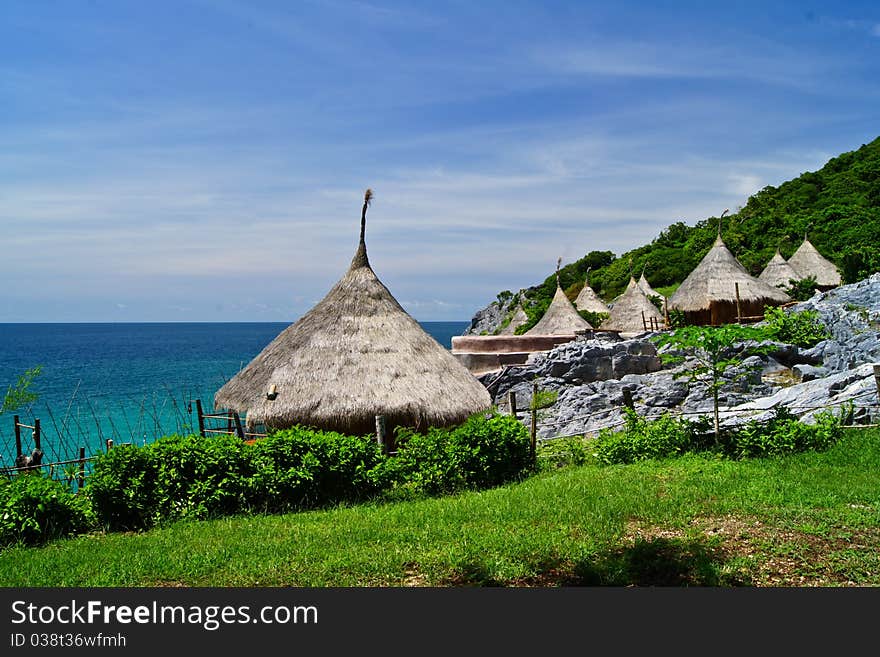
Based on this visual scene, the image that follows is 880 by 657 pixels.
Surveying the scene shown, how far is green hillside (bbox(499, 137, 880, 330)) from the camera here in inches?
1876

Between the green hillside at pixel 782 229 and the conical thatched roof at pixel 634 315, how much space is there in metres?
9.22

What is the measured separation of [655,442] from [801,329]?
11.0 m

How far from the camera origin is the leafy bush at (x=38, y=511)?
8.27 meters

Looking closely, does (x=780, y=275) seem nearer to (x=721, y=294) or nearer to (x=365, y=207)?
(x=721, y=294)

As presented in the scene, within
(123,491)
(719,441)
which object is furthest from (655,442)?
(123,491)

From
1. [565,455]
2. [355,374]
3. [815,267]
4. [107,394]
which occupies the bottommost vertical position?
[107,394]

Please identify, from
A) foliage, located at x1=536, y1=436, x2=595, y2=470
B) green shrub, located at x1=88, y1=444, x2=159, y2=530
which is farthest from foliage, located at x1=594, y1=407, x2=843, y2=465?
green shrub, located at x1=88, y1=444, x2=159, y2=530

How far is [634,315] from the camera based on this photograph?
3284 centimetres

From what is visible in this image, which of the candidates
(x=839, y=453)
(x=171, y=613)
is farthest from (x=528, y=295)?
(x=171, y=613)

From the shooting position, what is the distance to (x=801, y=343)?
65.0ft

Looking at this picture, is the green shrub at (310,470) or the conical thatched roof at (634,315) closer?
the green shrub at (310,470)

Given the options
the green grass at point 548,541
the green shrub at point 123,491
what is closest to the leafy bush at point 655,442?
the green grass at point 548,541

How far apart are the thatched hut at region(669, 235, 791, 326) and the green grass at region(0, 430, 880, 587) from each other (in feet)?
68.9

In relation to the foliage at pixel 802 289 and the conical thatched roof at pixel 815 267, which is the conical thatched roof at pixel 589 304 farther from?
the conical thatched roof at pixel 815 267
